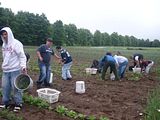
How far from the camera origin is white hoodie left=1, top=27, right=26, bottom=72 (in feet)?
26.8

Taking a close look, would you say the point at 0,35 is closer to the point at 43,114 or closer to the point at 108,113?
the point at 43,114

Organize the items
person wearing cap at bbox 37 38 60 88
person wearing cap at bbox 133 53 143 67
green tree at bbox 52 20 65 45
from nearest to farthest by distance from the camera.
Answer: person wearing cap at bbox 37 38 60 88
person wearing cap at bbox 133 53 143 67
green tree at bbox 52 20 65 45

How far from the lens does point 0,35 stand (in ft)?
26.9

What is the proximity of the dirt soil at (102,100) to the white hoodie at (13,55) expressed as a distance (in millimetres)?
1102

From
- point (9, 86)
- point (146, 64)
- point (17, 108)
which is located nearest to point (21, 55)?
point (9, 86)

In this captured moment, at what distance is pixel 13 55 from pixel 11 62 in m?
0.18

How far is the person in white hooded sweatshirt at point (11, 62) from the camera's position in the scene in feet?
26.7

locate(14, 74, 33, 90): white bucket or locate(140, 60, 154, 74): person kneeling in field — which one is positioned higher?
locate(14, 74, 33, 90): white bucket

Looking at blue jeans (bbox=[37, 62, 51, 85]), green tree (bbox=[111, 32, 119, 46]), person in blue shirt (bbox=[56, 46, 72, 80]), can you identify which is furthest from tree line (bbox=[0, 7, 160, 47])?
blue jeans (bbox=[37, 62, 51, 85])

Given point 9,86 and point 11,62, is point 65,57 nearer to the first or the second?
point 9,86

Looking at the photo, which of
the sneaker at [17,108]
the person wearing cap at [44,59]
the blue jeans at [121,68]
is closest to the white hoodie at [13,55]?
the sneaker at [17,108]

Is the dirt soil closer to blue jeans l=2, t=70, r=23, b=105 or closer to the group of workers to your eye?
blue jeans l=2, t=70, r=23, b=105

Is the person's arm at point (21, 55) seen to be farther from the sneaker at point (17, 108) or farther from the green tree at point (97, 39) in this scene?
the green tree at point (97, 39)

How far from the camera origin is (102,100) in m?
10.4
